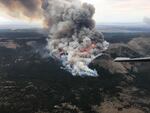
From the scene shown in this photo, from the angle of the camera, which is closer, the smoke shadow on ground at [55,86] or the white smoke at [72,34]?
the smoke shadow on ground at [55,86]

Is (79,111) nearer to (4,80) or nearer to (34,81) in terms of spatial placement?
(34,81)

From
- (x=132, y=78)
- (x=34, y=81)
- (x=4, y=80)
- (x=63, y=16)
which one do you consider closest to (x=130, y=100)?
(x=132, y=78)

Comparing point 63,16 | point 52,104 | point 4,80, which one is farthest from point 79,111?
point 63,16

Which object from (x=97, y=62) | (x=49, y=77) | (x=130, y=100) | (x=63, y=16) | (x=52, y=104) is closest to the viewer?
(x=52, y=104)

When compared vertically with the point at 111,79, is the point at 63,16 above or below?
above

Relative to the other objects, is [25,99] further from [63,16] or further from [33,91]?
[63,16]

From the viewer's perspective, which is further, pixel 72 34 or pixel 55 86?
pixel 72 34

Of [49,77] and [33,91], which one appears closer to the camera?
[33,91]

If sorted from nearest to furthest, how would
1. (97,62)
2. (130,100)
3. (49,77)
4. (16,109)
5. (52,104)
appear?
1. (16,109)
2. (52,104)
3. (130,100)
4. (49,77)
5. (97,62)

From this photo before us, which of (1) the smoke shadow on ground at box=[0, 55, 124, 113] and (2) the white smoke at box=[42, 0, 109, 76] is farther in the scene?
(2) the white smoke at box=[42, 0, 109, 76]
